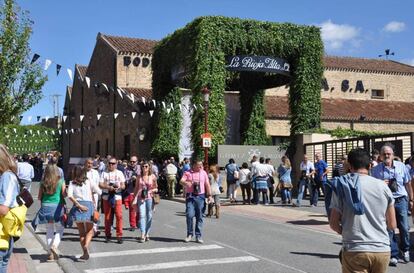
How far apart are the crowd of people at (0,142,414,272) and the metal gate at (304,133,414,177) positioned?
8.26 feet

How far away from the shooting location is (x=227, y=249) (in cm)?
1003

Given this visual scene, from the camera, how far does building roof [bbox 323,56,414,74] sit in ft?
146

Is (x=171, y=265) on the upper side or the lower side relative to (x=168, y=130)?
lower

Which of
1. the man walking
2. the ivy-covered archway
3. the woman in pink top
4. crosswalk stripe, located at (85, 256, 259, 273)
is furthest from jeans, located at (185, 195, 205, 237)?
the ivy-covered archway

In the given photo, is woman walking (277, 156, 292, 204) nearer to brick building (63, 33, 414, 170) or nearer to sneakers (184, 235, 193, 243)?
sneakers (184, 235, 193, 243)

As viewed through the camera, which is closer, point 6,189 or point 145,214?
point 6,189

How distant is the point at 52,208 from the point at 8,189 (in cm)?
394

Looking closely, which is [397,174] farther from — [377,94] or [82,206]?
[377,94]

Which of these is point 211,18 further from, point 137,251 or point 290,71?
point 137,251

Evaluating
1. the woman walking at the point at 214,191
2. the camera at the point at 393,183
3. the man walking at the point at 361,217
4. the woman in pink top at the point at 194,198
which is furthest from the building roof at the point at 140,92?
the man walking at the point at 361,217

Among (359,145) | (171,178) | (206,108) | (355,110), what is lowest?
(171,178)

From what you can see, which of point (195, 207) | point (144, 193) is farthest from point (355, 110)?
point (144, 193)

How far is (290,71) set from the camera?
26031mm

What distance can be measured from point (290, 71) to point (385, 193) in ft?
72.0
